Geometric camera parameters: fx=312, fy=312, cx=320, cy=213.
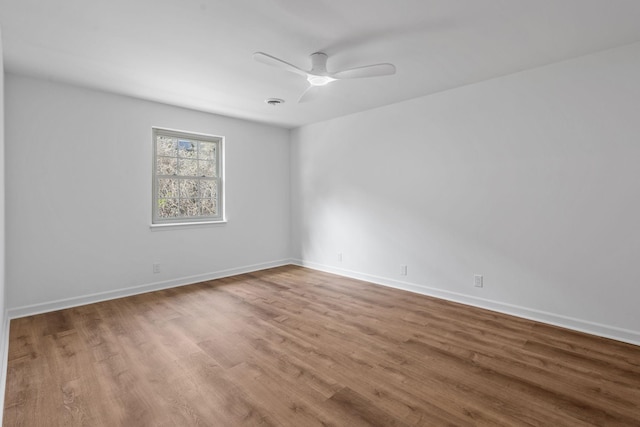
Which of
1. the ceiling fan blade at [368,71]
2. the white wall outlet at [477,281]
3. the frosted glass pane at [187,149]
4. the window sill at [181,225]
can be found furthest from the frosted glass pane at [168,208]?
the white wall outlet at [477,281]

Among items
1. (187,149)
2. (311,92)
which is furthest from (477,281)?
(187,149)

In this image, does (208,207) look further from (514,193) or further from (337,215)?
(514,193)

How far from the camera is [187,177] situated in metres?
4.41

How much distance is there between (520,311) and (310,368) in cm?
229

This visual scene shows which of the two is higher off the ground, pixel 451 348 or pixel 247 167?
pixel 247 167

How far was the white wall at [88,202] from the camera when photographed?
312 centimetres

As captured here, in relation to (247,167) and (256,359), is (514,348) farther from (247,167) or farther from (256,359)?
(247,167)

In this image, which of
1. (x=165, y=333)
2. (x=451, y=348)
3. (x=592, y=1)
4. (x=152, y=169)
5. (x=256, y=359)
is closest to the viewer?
(x=592, y=1)

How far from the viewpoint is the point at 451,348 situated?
246cm

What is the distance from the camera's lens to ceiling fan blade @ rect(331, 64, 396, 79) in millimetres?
2437

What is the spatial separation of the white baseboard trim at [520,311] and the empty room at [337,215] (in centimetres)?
2

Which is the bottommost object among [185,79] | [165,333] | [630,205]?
[165,333]

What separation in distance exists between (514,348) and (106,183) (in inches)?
174

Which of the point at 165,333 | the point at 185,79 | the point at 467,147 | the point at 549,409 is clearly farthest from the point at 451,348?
the point at 185,79
